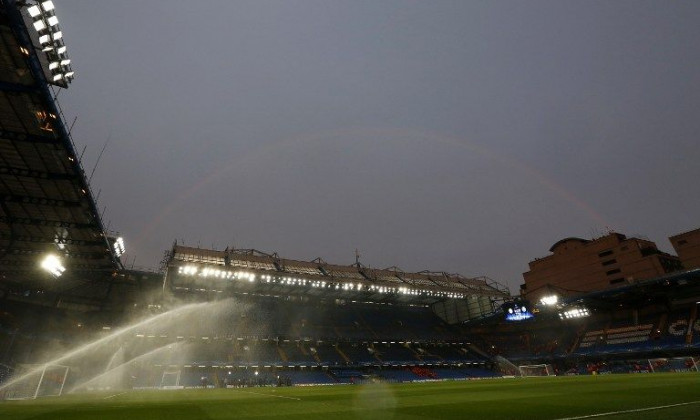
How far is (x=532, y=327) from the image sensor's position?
192 ft

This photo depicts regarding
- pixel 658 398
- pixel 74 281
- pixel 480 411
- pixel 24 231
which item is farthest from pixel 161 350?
pixel 658 398

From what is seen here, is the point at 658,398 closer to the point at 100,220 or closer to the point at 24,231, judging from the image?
the point at 100,220

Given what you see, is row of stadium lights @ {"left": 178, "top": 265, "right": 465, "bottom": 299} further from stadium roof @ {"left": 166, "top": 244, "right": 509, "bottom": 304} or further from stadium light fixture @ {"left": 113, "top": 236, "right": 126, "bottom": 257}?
stadium light fixture @ {"left": 113, "top": 236, "right": 126, "bottom": 257}

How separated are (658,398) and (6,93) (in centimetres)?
2802

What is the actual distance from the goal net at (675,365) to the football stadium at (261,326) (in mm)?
146

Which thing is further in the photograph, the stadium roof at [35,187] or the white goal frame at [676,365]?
the white goal frame at [676,365]

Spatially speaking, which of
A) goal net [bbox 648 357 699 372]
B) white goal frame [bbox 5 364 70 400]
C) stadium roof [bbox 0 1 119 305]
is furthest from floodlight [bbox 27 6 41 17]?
goal net [bbox 648 357 699 372]

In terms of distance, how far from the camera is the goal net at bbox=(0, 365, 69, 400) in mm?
22344

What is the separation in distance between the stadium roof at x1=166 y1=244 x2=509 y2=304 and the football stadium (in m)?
0.27

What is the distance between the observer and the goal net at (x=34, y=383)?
73.3 feet

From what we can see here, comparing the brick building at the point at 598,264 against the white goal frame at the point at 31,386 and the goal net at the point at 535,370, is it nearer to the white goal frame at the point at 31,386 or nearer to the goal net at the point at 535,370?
the goal net at the point at 535,370

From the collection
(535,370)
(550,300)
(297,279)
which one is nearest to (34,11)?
(297,279)

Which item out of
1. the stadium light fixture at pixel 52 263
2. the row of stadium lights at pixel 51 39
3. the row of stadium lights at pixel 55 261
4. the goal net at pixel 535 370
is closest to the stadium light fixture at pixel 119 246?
the row of stadium lights at pixel 55 261

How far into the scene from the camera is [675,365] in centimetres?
3419
